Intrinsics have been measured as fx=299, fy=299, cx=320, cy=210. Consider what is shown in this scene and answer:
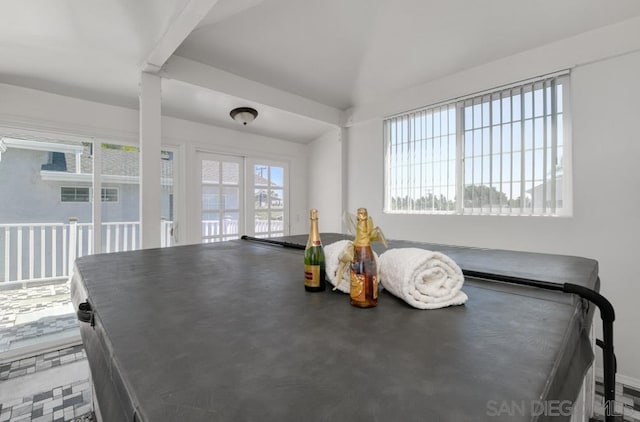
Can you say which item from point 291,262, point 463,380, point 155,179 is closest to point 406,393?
point 463,380

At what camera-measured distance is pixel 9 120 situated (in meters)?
2.32

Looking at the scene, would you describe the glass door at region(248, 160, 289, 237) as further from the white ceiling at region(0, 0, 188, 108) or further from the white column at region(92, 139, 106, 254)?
the white ceiling at region(0, 0, 188, 108)

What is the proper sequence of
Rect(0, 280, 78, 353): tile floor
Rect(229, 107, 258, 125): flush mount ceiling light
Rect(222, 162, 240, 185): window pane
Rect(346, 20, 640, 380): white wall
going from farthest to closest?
Rect(222, 162, 240, 185): window pane, Rect(229, 107, 258, 125): flush mount ceiling light, Rect(0, 280, 78, 353): tile floor, Rect(346, 20, 640, 380): white wall

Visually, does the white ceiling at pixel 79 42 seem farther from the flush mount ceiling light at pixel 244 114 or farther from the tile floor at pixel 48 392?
the tile floor at pixel 48 392

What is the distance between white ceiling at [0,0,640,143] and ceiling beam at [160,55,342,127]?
0.21 ft

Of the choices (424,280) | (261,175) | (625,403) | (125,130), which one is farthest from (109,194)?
(625,403)

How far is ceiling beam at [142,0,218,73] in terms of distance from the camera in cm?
164

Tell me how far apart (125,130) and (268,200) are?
6.00 ft

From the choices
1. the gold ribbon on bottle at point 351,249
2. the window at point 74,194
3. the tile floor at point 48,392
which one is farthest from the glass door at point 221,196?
the gold ribbon on bottle at point 351,249

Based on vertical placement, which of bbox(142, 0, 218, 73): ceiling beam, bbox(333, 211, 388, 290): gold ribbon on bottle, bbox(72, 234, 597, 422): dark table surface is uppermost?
bbox(142, 0, 218, 73): ceiling beam

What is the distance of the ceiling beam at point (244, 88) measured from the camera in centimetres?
247

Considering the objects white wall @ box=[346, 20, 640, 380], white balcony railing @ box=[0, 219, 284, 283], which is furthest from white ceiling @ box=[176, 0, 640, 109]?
white balcony railing @ box=[0, 219, 284, 283]

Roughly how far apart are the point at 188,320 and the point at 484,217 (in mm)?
2665

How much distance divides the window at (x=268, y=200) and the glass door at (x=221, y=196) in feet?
0.69
